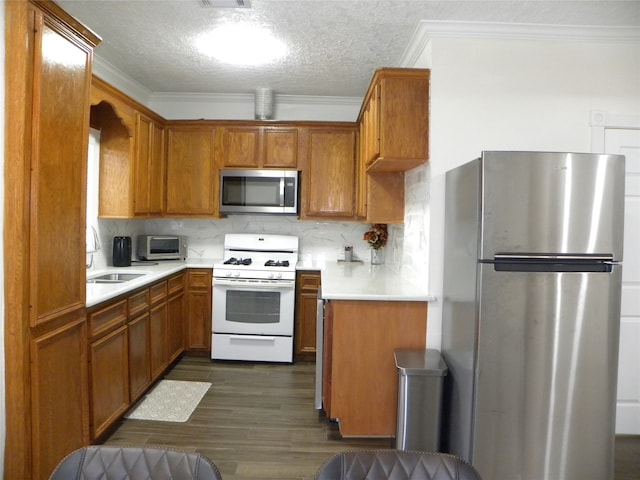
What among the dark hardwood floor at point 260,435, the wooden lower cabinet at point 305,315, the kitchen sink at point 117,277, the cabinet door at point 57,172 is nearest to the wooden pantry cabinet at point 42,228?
the cabinet door at point 57,172

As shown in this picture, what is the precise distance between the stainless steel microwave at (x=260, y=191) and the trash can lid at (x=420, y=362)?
1.99 m

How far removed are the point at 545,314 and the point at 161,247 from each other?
3.39 m

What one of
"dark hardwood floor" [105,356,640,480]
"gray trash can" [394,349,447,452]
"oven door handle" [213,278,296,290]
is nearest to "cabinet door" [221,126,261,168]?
"oven door handle" [213,278,296,290]

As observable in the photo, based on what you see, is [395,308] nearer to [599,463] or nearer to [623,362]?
[599,463]

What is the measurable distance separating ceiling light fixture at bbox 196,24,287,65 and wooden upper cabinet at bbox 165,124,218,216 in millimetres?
968

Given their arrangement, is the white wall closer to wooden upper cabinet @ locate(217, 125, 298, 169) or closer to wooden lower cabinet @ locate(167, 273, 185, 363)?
wooden upper cabinet @ locate(217, 125, 298, 169)

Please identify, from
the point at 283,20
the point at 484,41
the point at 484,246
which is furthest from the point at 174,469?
the point at 484,41

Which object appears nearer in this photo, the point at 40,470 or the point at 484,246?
the point at 40,470

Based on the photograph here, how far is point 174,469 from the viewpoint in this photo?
932 mm

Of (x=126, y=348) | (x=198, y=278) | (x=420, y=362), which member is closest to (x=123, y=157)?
(x=198, y=278)

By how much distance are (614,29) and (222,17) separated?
2.43 metres

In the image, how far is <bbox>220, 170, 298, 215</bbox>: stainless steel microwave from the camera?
3.85 meters

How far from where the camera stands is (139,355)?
2.77 m

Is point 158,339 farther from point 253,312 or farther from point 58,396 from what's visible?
point 58,396
